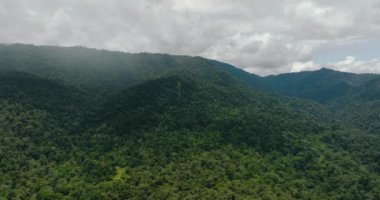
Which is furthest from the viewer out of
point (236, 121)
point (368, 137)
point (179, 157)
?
point (368, 137)

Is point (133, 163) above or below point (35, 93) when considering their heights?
below

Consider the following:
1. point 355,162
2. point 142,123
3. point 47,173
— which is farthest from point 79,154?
point 355,162

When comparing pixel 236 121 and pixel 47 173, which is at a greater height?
pixel 236 121

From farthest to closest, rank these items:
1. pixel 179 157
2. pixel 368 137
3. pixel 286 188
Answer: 1. pixel 368 137
2. pixel 179 157
3. pixel 286 188

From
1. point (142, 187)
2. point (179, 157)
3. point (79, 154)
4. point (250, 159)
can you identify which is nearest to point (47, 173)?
point (79, 154)

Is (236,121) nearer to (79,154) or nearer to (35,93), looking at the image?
(79,154)

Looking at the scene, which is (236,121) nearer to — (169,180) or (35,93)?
(169,180)

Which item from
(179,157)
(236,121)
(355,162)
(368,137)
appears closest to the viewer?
(179,157)

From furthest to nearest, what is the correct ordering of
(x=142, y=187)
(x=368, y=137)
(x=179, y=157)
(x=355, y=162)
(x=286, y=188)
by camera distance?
(x=368, y=137) < (x=355, y=162) < (x=179, y=157) < (x=286, y=188) < (x=142, y=187)

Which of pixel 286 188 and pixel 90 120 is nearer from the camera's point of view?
pixel 286 188
